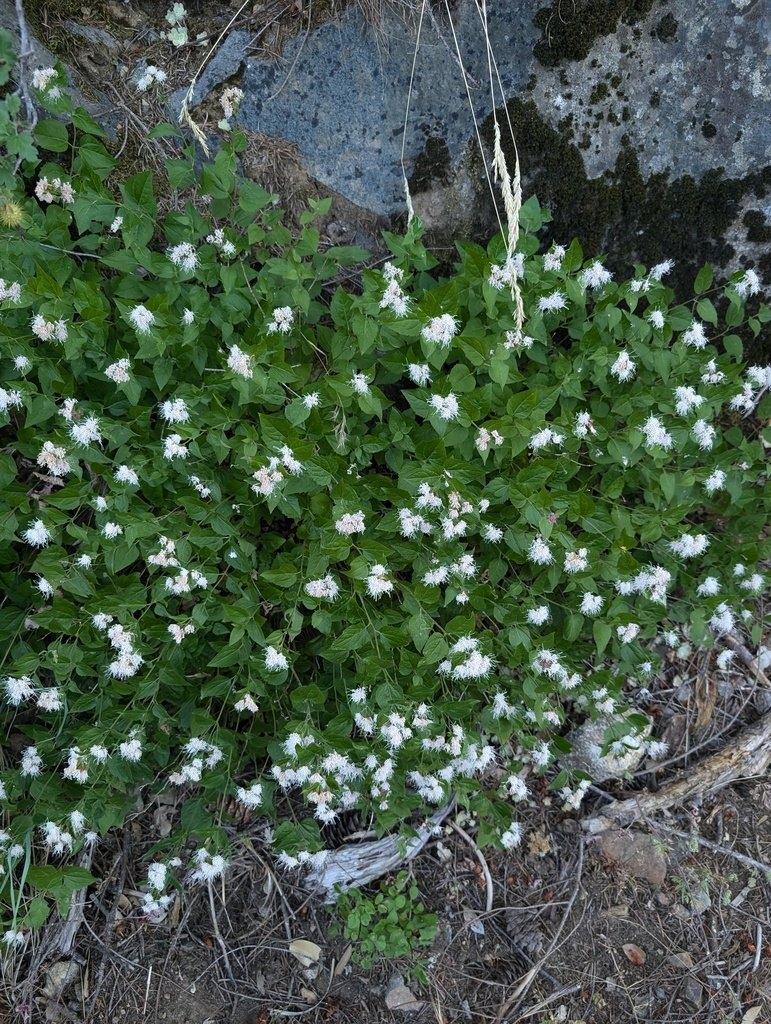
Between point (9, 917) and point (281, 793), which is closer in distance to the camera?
point (9, 917)

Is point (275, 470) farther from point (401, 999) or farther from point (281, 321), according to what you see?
point (401, 999)

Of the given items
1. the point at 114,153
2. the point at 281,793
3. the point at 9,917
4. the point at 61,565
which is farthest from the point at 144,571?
the point at 114,153

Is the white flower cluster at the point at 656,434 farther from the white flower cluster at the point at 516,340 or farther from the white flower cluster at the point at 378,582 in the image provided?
the white flower cluster at the point at 378,582

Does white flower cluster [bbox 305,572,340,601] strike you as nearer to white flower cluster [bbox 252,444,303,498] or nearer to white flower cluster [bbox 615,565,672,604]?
white flower cluster [bbox 252,444,303,498]

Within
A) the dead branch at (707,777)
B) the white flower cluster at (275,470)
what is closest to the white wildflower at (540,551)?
the white flower cluster at (275,470)

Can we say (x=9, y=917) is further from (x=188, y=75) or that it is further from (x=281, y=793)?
(x=188, y=75)

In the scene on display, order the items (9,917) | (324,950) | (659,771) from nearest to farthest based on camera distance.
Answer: (9,917) → (324,950) → (659,771)
